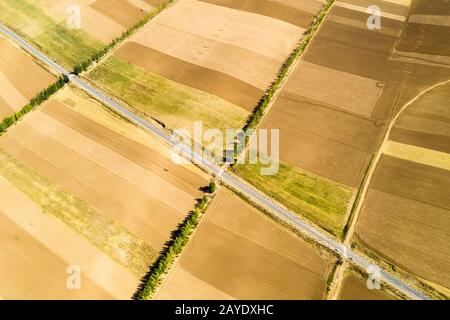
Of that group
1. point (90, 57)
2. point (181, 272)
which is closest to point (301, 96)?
point (181, 272)

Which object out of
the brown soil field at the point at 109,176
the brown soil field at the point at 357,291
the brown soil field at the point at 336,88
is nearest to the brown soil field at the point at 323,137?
the brown soil field at the point at 336,88

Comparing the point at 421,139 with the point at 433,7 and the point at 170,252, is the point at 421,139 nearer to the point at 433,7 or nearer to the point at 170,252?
the point at 433,7

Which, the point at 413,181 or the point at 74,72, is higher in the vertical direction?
the point at 74,72

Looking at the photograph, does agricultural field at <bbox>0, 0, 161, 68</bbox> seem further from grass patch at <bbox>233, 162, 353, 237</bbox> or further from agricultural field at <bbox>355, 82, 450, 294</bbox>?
agricultural field at <bbox>355, 82, 450, 294</bbox>

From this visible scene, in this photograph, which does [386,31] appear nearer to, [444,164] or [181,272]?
[444,164]

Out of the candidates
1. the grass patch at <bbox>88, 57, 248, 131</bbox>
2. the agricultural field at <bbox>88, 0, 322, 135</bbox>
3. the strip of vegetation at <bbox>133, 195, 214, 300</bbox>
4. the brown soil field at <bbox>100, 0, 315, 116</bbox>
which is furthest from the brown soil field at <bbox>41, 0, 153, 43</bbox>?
the strip of vegetation at <bbox>133, 195, 214, 300</bbox>

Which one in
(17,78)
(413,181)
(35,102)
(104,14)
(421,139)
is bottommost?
(35,102)

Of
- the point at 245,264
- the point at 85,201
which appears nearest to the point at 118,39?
the point at 85,201
